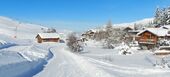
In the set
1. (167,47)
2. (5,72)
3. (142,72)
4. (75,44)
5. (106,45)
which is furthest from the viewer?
(106,45)

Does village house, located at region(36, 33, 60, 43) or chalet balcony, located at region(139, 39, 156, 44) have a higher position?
village house, located at region(36, 33, 60, 43)

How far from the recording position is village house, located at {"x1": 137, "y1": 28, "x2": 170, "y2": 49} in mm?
75062

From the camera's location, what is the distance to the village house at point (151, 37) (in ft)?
246

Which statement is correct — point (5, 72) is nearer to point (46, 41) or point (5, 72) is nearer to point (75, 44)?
point (75, 44)

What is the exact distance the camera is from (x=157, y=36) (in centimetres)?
7531

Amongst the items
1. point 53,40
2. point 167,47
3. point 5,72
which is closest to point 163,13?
point 53,40

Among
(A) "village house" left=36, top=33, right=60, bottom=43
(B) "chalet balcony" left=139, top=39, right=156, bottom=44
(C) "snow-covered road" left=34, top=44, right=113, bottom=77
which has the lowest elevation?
(C) "snow-covered road" left=34, top=44, right=113, bottom=77

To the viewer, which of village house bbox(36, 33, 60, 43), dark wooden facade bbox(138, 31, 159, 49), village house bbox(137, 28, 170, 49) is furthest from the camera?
village house bbox(36, 33, 60, 43)

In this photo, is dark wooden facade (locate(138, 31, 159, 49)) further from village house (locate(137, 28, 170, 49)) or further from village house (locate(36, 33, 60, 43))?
village house (locate(36, 33, 60, 43))

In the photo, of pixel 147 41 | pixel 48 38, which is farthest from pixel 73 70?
pixel 48 38

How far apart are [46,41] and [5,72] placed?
113m

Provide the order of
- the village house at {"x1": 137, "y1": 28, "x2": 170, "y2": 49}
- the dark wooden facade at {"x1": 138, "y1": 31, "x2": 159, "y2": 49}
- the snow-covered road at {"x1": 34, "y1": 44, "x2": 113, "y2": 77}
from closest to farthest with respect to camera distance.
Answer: the snow-covered road at {"x1": 34, "y1": 44, "x2": 113, "y2": 77} < the dark wooden facade at {"x1": 138, "y1": 31, "x2": 159, "y2": 49} < the village house at {"x1": 137, "y1": 28, "x2": 170, "y2": 49}

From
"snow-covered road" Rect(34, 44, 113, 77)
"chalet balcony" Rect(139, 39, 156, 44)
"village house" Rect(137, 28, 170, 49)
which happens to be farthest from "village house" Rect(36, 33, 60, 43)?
"snow-covered road" Rect(34, 44, 113, 77)

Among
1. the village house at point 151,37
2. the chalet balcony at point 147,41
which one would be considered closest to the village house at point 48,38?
the village house at point 151,37
